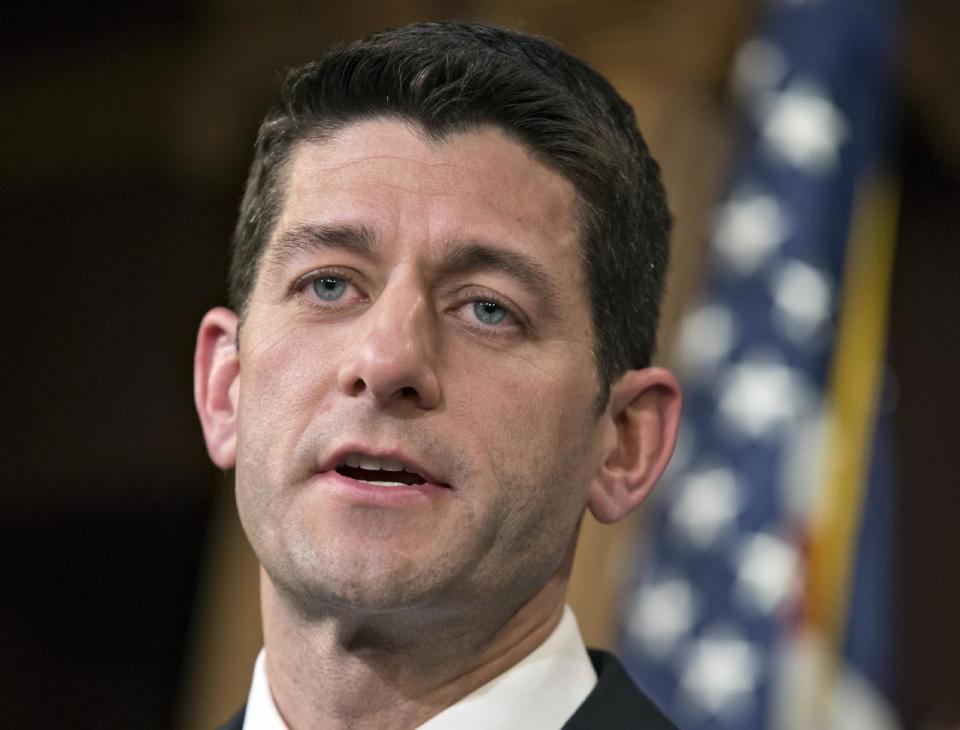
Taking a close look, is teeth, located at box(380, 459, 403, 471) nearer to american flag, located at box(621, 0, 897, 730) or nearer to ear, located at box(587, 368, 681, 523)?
ear, located at box(587, 368, 681, 523)

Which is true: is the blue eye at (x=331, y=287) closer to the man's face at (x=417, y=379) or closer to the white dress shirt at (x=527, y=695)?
the man's face at (x=417, y=379)

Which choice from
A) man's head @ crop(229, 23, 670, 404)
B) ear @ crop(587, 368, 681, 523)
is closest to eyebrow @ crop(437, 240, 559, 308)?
man's head @ crop(229, 23, 670, 404)

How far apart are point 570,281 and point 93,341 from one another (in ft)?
13.7

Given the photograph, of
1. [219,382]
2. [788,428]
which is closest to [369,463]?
[219,382]

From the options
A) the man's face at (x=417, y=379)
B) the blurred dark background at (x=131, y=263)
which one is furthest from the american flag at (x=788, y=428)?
the man's face at (x=417, y=379)

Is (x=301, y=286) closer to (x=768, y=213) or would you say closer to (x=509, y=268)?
(x=509, y=268)

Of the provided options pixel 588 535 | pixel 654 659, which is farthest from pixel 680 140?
pixel 654 659

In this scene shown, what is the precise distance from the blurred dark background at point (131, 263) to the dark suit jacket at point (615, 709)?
11.5ft

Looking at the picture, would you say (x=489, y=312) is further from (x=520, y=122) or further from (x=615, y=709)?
(x=615, y=709)

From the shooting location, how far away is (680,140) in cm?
567

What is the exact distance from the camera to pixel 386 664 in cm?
230

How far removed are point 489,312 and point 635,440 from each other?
0.42 meters

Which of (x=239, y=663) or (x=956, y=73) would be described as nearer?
(x=956, y=73)

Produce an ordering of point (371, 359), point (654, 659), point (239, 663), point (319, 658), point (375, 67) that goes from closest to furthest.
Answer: point (371, 359) < point (319, 658) < point (375, 67) < point (654, 659) < point (239, 663)
